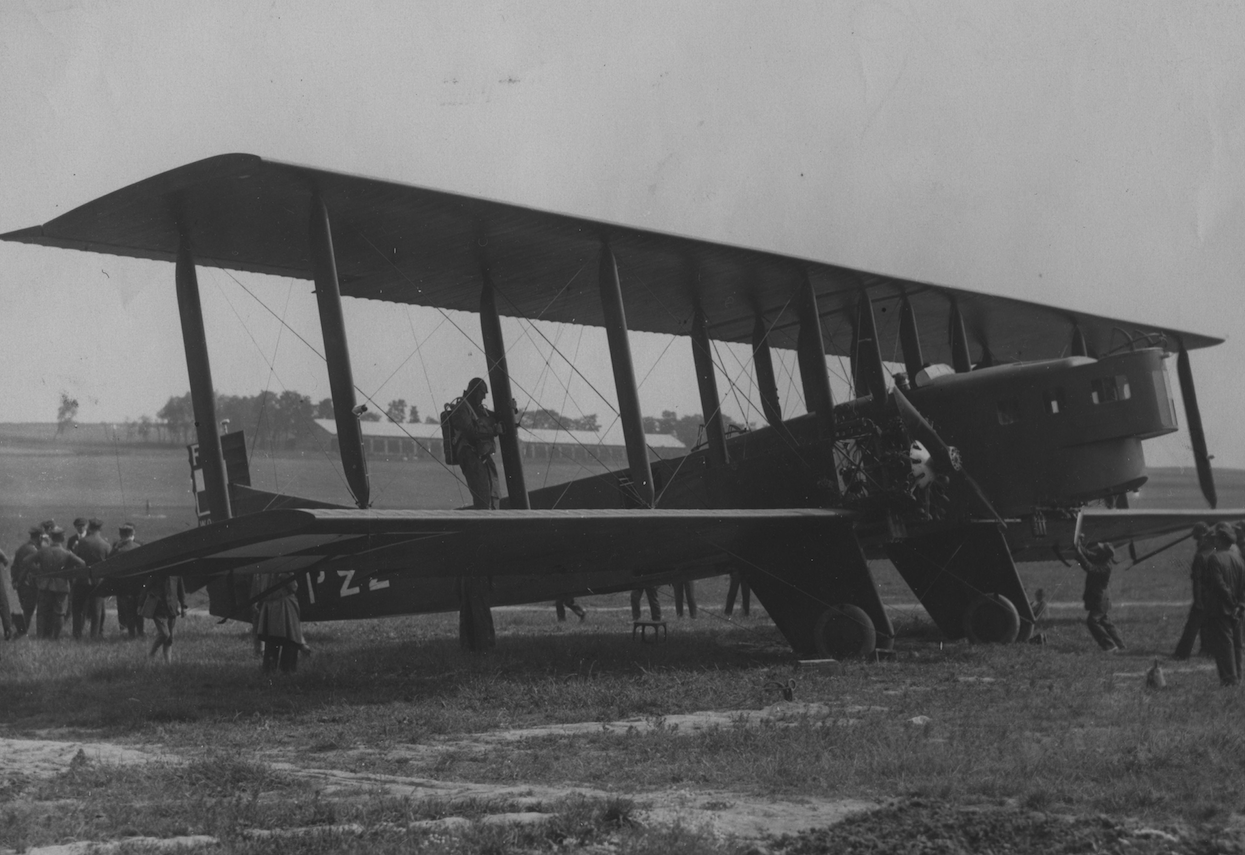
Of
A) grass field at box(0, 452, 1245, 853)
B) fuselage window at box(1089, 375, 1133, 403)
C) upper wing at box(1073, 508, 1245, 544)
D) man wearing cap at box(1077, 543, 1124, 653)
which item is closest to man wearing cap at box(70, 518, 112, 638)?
grass field at box(0, 452, 1245, 853)

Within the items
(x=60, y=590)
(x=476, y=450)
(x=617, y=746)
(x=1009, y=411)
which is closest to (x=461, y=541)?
(x=476, y=450)

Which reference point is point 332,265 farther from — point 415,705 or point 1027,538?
point 1027,538

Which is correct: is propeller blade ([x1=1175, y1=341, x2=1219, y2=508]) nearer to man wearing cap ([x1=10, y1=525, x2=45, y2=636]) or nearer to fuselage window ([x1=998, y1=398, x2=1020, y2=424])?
fuselage window ([x1=998, y1=398, x2=1020, y2=424])

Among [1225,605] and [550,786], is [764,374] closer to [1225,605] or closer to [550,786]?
[1225,605]

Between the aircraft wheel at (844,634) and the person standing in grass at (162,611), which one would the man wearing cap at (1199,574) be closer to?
the aircraft wheel at (844,634)

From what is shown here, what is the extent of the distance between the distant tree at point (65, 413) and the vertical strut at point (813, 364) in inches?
635

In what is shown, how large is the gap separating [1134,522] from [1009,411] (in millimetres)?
6173

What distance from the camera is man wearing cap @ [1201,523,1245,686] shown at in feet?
33.4

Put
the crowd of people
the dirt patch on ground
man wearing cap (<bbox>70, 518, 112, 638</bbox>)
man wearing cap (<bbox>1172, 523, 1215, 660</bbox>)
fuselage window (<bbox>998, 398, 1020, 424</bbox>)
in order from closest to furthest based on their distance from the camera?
the dirt patch on ground → man wearing cap (<bbox>1172, 523, 1215, 660</bbox>) → fuselage window (<bbox>998, 398, 1020, 424</bbox>) → the crowd of people → man wearing cap (<bbox>70, 518, 112, 638</bbox>)

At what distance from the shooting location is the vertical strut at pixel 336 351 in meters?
9.32

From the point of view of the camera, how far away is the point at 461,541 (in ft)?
32.8

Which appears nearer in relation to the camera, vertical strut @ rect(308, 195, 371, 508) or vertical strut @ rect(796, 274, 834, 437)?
vertical strut @ rect(308, 195, 371, 508)

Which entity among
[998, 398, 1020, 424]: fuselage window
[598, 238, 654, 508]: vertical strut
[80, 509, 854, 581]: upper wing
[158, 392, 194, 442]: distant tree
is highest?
[158, 392, 194, 442]: distant tree

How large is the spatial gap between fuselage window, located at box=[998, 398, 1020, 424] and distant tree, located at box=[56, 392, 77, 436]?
18.4 meters
